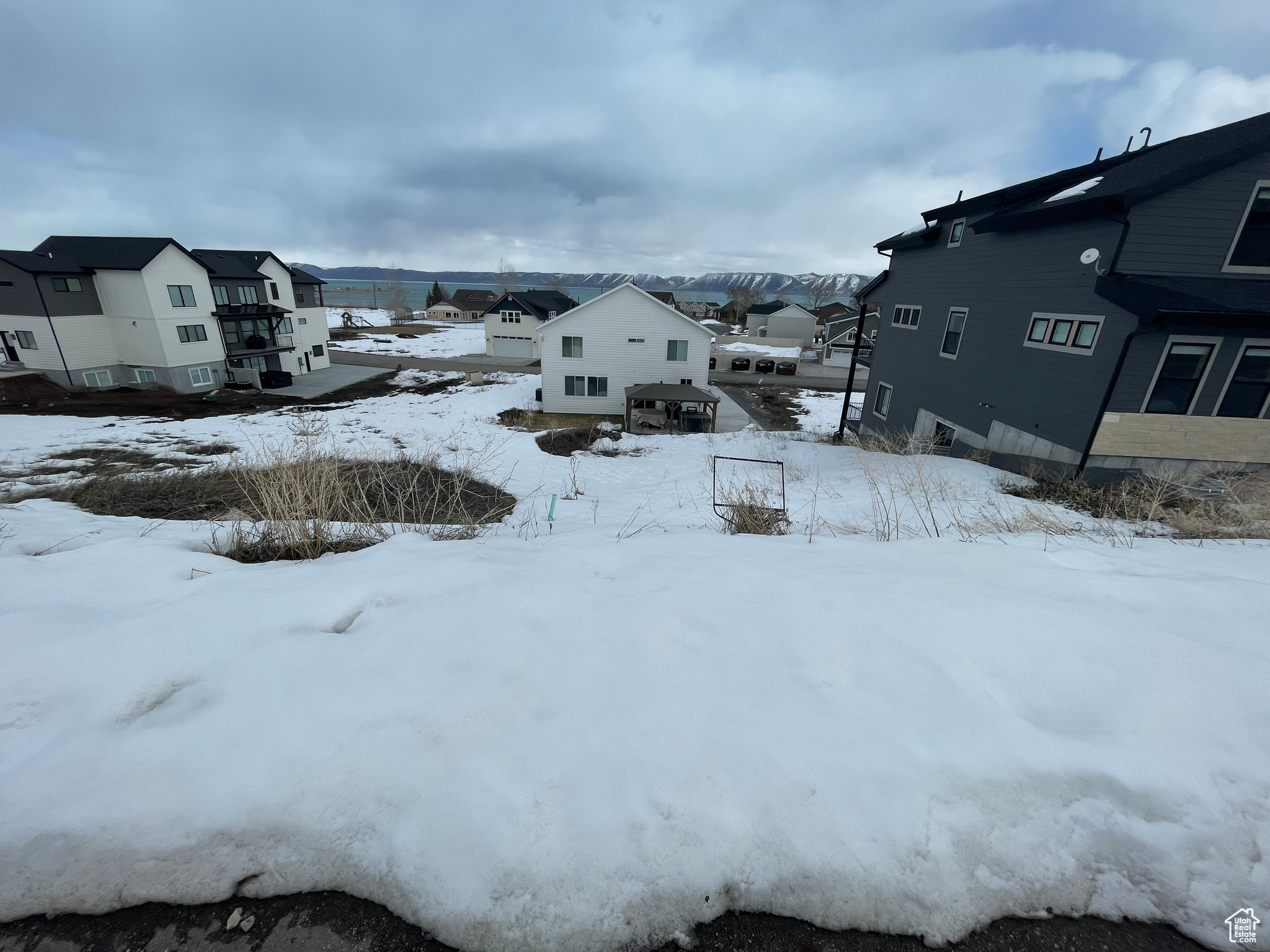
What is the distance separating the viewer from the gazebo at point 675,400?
80.6ft

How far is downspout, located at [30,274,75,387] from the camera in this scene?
25.4 metres

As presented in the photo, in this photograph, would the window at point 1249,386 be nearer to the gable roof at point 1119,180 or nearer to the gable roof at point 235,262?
the gable roof at point 1119,180

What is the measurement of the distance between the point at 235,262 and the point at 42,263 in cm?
910

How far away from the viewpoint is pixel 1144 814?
6.37 feet

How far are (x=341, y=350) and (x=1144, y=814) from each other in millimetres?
60900

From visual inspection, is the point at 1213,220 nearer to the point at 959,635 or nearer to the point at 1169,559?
the point at 1169,559

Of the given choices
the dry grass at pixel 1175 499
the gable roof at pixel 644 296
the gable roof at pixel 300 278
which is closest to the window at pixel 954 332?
the dry grass at pixel 1175 499

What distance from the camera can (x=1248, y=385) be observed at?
404 inches

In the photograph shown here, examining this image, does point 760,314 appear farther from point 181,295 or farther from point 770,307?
point 181,295

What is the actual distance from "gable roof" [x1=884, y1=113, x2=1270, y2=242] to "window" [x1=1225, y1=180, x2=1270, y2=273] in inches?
35.4

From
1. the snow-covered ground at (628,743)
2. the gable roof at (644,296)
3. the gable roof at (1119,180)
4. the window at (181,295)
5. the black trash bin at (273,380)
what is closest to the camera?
the snow-covered ground at (628,743)

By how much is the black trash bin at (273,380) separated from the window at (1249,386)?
4343 cm

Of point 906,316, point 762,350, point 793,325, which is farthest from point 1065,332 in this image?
point 793,325

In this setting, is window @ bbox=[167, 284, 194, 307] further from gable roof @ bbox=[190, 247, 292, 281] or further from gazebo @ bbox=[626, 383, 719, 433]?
gazebo @ bbox=[626, 383, 719, 433]
